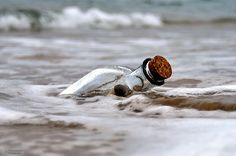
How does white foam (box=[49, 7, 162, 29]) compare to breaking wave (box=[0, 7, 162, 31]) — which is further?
white foam (box=[49, 7, 162, 29])

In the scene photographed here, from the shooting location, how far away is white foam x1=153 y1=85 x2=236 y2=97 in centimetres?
246

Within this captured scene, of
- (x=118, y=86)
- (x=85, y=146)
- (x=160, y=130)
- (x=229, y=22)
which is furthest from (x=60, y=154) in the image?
(x=229, y=22)

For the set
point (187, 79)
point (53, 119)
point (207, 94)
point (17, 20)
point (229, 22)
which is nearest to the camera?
point (53, 119)

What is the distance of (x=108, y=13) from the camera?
1438 centimetres

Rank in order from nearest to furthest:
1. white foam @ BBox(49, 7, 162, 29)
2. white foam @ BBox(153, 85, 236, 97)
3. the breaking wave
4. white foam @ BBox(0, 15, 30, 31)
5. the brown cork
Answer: the brown cork
white foam @ BBox(153, 85, 236, 97)
white foam @ BBox(0, 15, 30, 31)
the breaking wave
white foam @ BBox(49, 7, 162, 29)

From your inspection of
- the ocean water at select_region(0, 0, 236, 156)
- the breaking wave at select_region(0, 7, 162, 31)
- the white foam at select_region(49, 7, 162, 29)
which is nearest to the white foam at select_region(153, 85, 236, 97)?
the ocean water at select_region(0, 0, 236, 156)

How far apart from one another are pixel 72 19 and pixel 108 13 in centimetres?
176

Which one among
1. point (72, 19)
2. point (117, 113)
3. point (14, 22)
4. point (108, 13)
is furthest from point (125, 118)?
point (108, 13)

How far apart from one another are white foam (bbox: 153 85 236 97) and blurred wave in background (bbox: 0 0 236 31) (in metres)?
8.73

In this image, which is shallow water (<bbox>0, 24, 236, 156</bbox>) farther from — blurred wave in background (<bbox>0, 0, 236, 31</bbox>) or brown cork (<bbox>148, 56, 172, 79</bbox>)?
→ blurred wave in background (<bbox>0, 0, 236, 31</bbox>)

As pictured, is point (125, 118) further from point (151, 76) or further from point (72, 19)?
point (72, 19)

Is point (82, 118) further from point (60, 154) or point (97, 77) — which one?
point (97, 77)

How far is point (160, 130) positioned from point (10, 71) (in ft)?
7.49

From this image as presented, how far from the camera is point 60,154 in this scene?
150 centimetres
